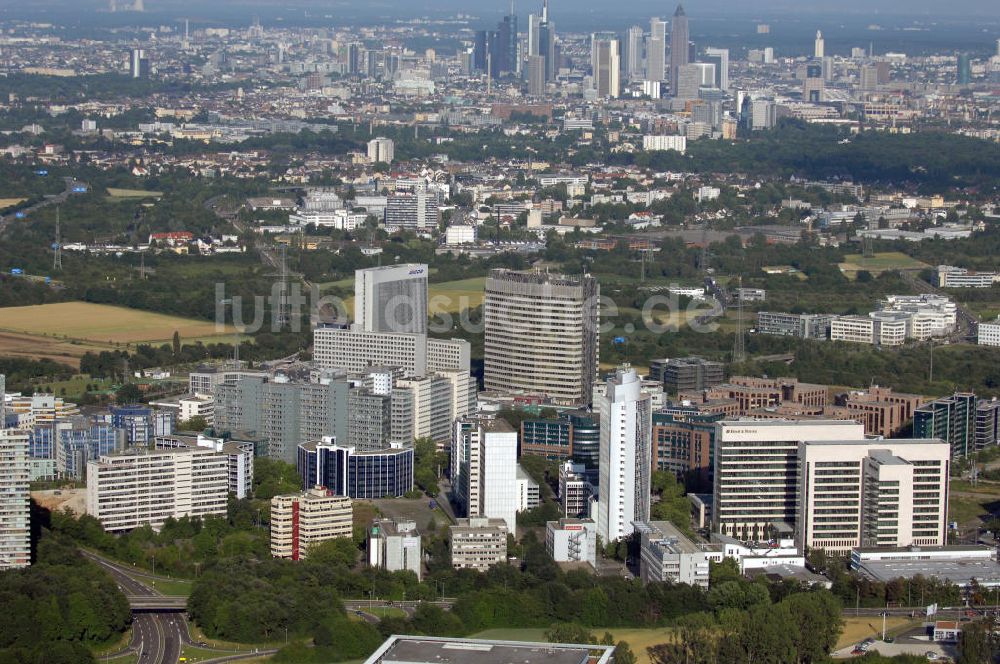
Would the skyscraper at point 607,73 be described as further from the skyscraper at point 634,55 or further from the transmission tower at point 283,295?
the transmission tower at point 283,295

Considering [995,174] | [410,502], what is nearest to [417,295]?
[410,502]

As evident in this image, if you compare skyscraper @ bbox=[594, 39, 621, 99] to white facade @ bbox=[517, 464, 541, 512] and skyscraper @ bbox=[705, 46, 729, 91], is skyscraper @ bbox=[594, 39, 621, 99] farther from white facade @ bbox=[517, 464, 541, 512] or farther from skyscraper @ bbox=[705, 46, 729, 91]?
white facade @ bbox=[517, 464, 541, 512]

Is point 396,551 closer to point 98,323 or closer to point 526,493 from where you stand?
point 526,493

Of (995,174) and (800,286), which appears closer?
(800,286)

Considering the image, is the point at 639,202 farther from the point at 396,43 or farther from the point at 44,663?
the point at 396,43

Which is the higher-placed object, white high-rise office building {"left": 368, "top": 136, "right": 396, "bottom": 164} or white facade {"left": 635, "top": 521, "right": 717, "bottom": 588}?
white high-rise office building {"left": 368, "top": 136, "right": 396, "bottom": 164}

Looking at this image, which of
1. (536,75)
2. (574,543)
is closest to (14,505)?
(574,543)

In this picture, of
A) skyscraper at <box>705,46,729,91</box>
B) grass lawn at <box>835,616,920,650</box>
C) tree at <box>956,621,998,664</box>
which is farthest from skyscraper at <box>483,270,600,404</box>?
skyscraper at <box>705,46,729,91</box>
